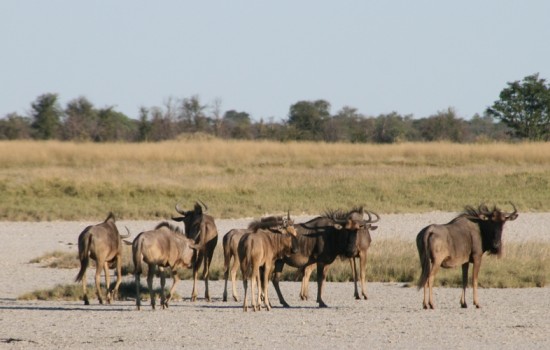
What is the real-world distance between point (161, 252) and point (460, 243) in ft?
12.5

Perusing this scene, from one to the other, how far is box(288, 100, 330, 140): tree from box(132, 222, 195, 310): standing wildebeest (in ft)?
179

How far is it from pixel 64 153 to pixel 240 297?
28806 mm

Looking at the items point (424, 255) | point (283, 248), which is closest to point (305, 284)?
point (283, 248)

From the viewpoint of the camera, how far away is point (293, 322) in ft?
42.4

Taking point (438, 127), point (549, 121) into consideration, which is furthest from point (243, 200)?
point (438, 127)

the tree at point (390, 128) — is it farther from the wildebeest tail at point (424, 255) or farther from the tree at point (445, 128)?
A: the wildebeest tail at point (424, 255)

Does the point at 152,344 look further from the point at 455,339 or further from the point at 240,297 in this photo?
the point at 240,297

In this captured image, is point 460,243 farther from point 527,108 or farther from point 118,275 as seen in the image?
point 527,108

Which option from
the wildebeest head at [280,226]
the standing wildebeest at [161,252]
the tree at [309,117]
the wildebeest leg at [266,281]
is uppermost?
the tree at [309,117]

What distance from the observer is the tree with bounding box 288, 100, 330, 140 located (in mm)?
71938

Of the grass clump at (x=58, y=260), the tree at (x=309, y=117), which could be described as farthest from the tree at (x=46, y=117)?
the grass clump at (x=58, y=260)

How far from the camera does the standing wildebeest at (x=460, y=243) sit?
552 inches

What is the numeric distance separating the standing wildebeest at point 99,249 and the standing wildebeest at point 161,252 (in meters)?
0.70

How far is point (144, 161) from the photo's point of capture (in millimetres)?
42625
